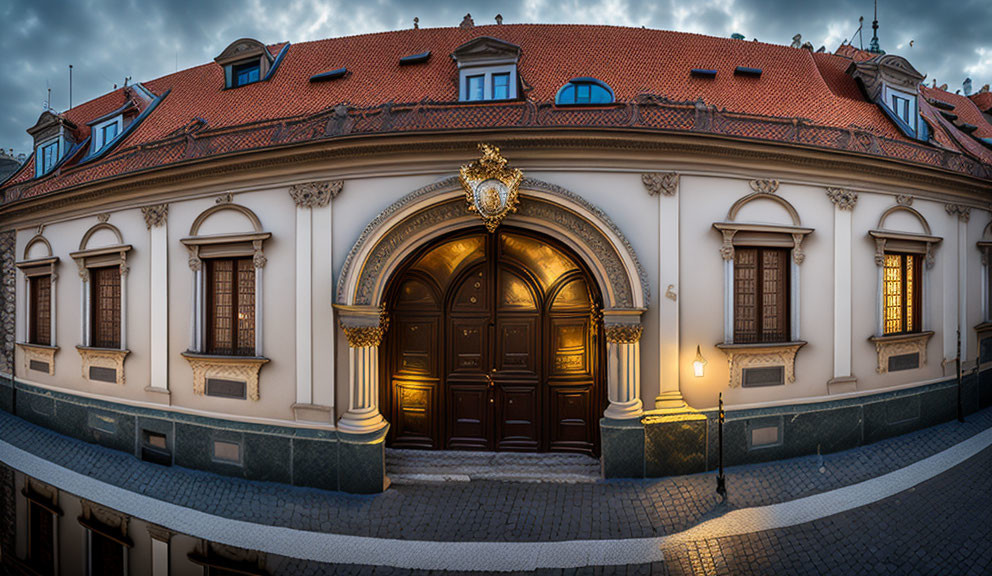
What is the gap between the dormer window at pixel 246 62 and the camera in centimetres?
1022

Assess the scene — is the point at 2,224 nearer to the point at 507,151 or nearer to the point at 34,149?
the point at 34,149

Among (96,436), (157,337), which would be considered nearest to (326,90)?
(157,337)

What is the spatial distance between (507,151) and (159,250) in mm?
7166

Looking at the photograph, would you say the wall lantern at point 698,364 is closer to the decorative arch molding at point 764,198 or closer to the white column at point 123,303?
the decorative arch molding at point 764,198

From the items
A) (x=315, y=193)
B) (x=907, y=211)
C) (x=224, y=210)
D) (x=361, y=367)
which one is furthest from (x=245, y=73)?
(x=907, y=211)

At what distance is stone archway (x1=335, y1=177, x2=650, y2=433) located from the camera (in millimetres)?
6688

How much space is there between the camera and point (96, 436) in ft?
27.7

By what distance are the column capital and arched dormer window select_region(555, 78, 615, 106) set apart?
584 centimetres

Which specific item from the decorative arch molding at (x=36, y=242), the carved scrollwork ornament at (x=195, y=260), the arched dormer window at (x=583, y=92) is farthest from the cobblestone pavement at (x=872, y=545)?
the decorative arch molding at (x=36, y=242)

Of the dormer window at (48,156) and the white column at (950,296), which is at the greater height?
the dormer window at (48,156)

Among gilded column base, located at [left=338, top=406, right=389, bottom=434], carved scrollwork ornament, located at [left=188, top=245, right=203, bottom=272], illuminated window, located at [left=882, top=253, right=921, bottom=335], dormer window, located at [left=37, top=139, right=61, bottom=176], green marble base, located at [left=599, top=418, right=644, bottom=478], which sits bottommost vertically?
green marble base, located at [left=599, top=418, right=644, bottom=478]

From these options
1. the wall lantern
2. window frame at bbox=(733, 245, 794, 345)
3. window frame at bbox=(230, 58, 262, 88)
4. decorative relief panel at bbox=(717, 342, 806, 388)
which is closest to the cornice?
window frame at bbox=(733, 245, 794, 345)

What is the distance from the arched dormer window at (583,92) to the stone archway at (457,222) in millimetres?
2932

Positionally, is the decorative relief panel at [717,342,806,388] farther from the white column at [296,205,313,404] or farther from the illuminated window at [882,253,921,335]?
the white column at [296,205,313,404]
